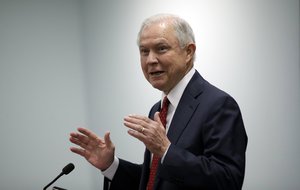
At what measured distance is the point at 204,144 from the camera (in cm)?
128

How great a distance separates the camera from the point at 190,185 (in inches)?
46.0

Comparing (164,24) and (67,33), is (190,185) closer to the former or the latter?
(164,24)

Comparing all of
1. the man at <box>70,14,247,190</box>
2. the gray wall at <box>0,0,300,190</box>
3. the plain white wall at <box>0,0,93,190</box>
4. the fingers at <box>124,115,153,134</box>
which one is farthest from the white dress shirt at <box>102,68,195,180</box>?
the plain white wall at <box>0,0,93,190</box>

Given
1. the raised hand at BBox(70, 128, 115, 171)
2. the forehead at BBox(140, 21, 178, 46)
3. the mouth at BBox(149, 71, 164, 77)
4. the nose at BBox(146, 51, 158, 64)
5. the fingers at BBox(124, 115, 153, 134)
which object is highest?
the forehead at BBox(140, 21, 178, 46)

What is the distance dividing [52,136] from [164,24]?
1.76 m

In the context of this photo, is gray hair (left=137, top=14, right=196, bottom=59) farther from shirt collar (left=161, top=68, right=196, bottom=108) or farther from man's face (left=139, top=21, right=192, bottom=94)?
shirt collar (left=161, top=68, right=196, bottom=108)

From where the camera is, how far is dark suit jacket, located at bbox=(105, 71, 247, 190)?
117cm

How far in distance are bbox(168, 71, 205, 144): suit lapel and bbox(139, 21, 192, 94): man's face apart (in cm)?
8

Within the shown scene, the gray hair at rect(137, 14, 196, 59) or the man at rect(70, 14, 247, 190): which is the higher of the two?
the gray hair at rect(137, 14, 196, 59)

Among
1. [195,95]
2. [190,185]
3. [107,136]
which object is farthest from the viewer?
[107,136]

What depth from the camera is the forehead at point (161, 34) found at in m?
1.45
